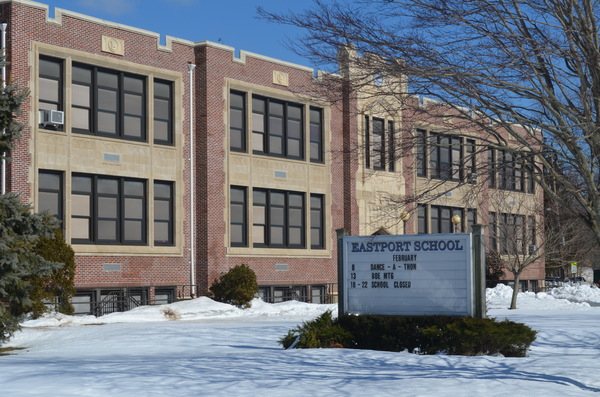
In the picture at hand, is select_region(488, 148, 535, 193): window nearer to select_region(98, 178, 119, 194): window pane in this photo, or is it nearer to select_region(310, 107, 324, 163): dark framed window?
select_region(98, 178, 119, 194): window pane

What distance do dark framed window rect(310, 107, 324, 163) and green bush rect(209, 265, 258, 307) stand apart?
316 inches

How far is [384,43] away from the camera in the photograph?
11375 mm

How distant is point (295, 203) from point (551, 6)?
1152 inches

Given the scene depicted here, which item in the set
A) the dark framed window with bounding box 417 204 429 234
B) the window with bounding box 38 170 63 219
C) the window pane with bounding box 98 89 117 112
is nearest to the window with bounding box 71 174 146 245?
the window with bounding box 38 170 63 219

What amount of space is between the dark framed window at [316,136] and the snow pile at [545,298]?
32.8 feet

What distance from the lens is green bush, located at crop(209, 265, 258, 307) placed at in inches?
1382

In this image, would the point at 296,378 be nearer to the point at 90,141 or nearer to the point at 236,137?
the point at 90,141

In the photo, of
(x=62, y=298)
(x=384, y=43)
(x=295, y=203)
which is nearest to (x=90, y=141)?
(x=62, y=298)

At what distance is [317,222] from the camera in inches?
1657

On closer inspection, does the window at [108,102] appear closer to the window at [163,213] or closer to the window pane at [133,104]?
the window pane at [133,104]

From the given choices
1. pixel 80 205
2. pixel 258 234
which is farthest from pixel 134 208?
pixel 258 234

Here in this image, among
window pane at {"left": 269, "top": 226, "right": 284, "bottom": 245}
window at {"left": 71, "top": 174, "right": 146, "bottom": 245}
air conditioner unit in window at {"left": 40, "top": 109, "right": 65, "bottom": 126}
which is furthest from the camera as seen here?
window pane at {"left": 269, "top": 226, "right": 284, "bottom": 245}

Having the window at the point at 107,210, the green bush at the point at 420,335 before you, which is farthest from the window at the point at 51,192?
the green bush at the point at 420,335

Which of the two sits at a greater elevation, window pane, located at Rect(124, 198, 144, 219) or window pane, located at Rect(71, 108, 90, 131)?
window pane, located at Rect(71, 108, 90, 131)
